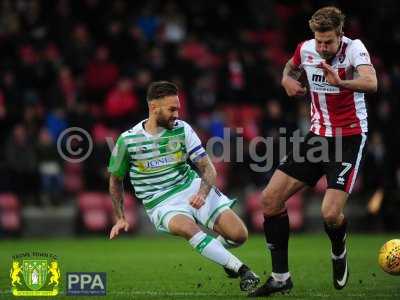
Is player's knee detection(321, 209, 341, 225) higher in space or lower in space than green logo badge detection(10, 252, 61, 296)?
higher

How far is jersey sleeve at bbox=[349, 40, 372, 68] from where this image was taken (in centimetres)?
833

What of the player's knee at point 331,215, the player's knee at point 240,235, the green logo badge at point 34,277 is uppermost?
the player's knee at point 331,215

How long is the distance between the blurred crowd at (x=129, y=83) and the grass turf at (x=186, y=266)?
63.2 inches

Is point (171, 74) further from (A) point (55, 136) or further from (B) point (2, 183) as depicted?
(B) point (2, 183)

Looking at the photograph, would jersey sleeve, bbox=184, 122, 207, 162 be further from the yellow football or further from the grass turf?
the yellow football

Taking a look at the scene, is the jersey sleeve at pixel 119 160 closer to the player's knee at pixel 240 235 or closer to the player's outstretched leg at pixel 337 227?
the player's knee at pixel 240 235

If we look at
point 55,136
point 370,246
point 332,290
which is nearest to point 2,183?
point 55,136

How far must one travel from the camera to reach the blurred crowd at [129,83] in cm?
1728

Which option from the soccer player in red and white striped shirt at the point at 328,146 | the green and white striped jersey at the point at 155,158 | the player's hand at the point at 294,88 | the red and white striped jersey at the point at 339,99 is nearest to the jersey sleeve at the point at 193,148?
the green and white striped jersey at the point at 155,158

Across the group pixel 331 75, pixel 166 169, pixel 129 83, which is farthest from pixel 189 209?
pixel 129 83

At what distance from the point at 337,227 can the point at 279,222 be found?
1.79ft

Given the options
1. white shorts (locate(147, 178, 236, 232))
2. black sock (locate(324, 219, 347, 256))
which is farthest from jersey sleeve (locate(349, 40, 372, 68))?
white shorts (locate(147, 178, 236, 232))

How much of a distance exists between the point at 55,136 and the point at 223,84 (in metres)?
3.52

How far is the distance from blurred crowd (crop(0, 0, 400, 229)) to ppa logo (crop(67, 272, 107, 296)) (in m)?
9.03
